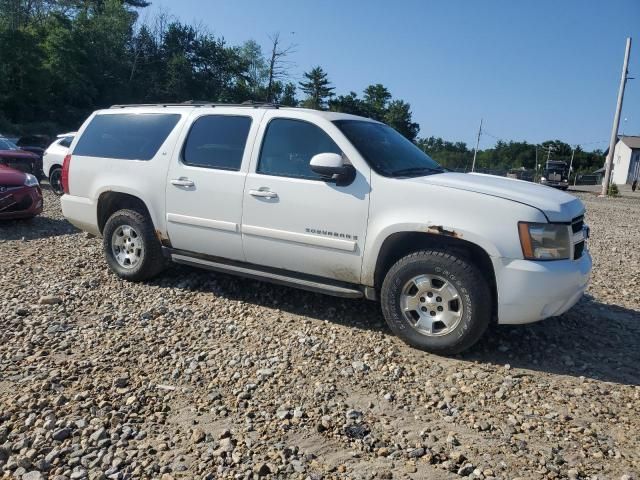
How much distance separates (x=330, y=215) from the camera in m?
4.42

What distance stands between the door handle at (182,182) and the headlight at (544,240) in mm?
3043

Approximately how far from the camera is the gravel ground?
2.84 metres

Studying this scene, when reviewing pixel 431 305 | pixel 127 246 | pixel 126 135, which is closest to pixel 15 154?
pixel 126 135

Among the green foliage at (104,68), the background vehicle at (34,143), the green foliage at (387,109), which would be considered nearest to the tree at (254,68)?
the green foliage at (104,68)

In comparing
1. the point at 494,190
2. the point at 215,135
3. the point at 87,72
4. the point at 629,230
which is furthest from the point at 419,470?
the point at 87,72

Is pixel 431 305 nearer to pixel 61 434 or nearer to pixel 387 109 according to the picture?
pixel 61 434

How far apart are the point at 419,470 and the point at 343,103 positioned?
74.8 m

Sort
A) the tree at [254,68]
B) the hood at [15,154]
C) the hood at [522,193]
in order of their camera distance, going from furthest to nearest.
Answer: the tree at [254,68] < the hood at [15,154] < the hood at [522,193]

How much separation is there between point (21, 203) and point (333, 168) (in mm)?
6644

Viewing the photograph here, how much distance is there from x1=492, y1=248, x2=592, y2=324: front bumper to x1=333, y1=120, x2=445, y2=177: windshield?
1224mm

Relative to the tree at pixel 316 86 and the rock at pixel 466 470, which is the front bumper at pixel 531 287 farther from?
the tree at pixel 316 86

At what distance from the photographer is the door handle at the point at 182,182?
513 centimetres

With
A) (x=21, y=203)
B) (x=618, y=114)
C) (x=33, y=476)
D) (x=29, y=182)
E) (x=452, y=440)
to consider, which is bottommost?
(x=33, y=476)

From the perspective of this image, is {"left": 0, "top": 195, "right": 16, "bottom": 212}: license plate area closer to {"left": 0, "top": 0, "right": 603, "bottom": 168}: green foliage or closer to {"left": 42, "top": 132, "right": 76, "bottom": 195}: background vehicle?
{"left": 42, "top": 132, "right": 76, "bottom": 195}: background vehicle
